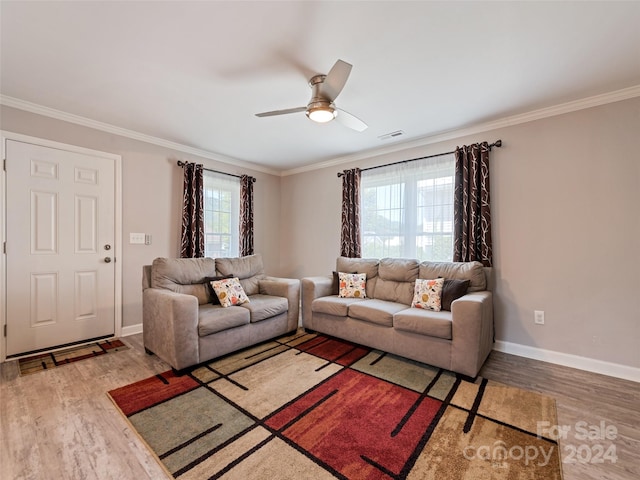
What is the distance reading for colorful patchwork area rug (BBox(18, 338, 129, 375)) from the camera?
2643mm

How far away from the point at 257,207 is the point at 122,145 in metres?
2.12

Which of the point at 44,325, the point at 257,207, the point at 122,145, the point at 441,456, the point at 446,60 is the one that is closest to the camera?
the point at 441,456

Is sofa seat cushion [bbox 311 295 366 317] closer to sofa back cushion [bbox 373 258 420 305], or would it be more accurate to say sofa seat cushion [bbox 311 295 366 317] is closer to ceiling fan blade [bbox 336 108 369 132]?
Result: sofa back cushion [bbox 373 258 420 305]

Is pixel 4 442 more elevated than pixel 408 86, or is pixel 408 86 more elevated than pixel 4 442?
pixel 408 86

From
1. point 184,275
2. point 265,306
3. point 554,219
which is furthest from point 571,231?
point 184,275

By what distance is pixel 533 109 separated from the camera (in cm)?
288

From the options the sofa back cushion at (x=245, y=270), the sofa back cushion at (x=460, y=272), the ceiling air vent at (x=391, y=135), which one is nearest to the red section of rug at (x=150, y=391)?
the sofa back cushion at (x=245, y=270)

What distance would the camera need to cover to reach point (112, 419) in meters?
1.90

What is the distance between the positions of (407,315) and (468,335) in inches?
20.6

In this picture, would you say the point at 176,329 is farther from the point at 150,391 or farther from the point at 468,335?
the point at 468,335

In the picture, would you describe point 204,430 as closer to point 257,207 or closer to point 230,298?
point 230,298

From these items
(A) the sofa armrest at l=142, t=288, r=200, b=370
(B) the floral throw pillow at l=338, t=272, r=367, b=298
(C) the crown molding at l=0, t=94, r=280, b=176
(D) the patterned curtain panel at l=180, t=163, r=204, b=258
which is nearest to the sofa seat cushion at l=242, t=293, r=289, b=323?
(A) the sofa armrest at l=142, t=288, r=200, b=370

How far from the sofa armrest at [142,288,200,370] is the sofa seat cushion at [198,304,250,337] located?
0.08 metres

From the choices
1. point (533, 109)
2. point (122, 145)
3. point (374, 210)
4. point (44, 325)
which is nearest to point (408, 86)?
point (533, 109)
